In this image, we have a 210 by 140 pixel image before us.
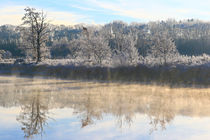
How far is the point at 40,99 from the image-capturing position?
18.0 m

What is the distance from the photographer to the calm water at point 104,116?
10.6 metres

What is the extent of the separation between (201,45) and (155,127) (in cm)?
9326

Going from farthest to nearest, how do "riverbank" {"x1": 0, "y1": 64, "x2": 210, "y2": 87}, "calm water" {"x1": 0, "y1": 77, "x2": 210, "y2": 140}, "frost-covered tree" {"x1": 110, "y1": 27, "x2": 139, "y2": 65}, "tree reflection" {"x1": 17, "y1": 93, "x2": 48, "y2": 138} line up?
"frost-covered tree" {"x1": 110, "y1": 27, "x2": 139, "y2": 65} < "riverbank" {"x1": 0, "y1": 64, "x2": 210, "y2": 87} < "tree reflection" {"x1": 17, "y1": 93, "x2": 48, "y2": 138} < "calm water" {"x1": 0, "y1": 77, "x2": 210, "y2": 140}

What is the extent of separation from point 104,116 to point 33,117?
309 centimetres

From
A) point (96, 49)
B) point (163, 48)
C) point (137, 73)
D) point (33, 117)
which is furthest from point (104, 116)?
point (96, 49)

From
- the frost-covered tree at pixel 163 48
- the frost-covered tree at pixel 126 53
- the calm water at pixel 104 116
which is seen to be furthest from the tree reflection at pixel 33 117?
the frost-covered tree at pixel 163 48

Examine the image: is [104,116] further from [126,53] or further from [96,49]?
[96,49]

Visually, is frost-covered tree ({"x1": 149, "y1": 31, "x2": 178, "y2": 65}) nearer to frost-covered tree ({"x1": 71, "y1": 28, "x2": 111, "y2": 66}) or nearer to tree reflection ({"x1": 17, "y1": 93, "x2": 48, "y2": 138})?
frost-covered tree ({"x1": 71, "y1": 28, "x2": 111, "y2": 66})

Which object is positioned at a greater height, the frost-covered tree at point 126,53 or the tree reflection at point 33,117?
the frost-covered tree at point 126,53

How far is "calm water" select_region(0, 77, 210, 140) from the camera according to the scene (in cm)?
1057

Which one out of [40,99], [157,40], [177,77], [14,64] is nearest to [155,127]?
[40,99]

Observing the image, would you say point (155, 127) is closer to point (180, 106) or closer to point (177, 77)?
point (180, 106)

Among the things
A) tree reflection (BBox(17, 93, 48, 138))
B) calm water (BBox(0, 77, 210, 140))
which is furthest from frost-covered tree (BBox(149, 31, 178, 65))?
tree reflection (BBox(17, 93, 48, 138))

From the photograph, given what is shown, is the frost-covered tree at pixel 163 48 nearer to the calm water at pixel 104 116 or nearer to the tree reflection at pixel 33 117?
the calm water at pixel 104 116
